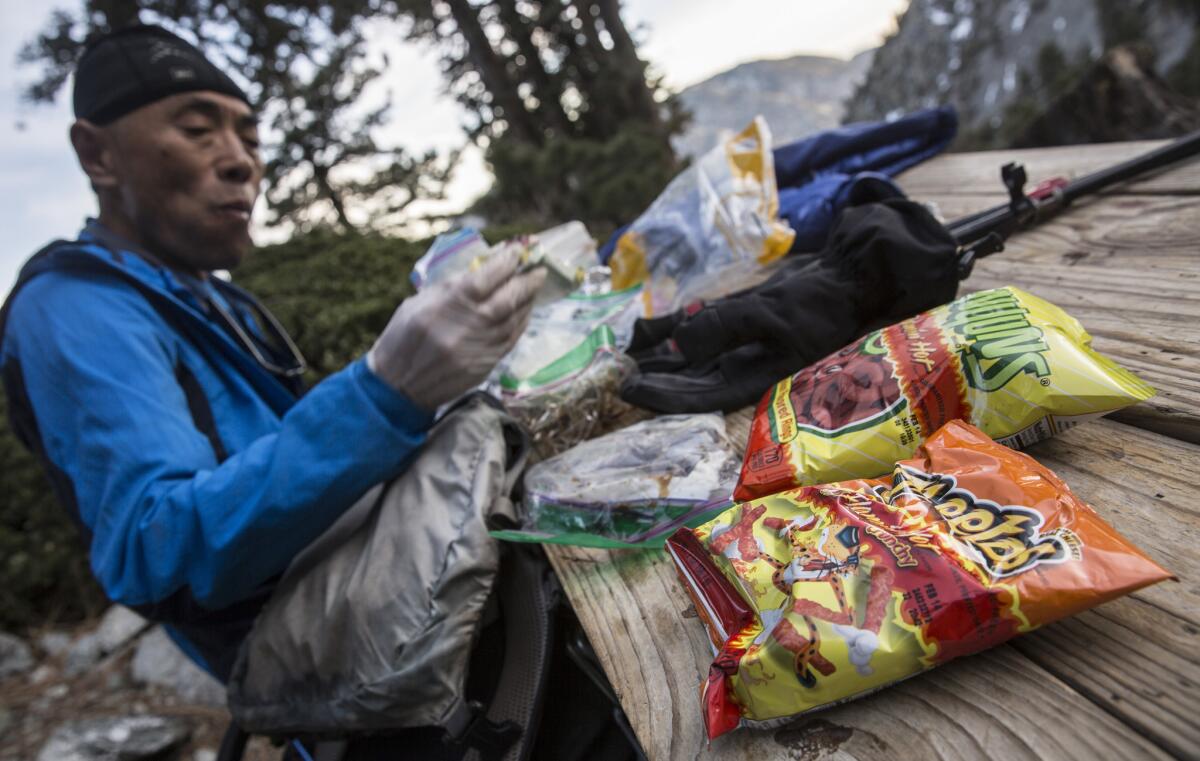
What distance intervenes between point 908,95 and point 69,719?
83933mm

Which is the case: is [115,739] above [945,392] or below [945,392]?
below

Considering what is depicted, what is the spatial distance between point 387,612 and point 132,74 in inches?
66.6

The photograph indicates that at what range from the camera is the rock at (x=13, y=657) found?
3.54 meters

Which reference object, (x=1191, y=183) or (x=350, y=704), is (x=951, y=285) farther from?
(x=350, y=704)

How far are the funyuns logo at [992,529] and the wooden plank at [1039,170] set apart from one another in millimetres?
1429

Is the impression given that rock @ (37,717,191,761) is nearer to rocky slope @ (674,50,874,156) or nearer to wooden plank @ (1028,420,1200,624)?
wooden plank @ (1028,420,1200,624)

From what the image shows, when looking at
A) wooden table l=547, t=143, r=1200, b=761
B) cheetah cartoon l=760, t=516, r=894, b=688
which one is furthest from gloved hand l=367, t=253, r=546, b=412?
cheetah cartoon l=760, t=516, r=894, b=688

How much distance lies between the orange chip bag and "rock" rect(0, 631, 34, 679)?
15.8 ft

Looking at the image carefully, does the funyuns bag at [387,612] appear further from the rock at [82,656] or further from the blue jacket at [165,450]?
the rock at [82,656]

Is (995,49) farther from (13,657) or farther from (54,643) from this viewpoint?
(13,657)

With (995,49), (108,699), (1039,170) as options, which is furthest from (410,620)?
(995,49)

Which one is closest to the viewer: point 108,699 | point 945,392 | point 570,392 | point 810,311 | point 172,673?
point 945,392

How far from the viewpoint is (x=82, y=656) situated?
3.57m

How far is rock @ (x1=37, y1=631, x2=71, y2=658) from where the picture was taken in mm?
3662
